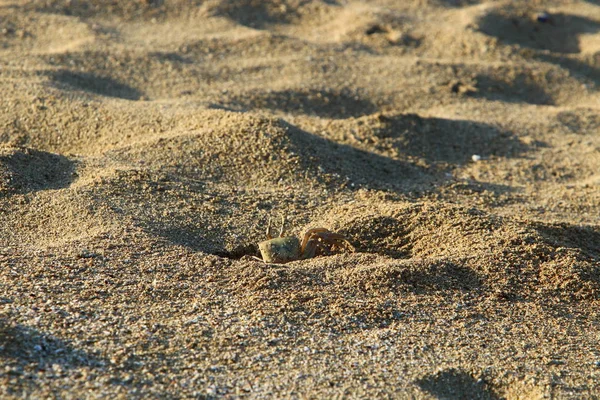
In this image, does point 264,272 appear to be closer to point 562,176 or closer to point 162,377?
point 162,377

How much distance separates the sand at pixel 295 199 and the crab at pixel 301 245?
0.05 meters

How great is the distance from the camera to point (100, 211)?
2.54 metres

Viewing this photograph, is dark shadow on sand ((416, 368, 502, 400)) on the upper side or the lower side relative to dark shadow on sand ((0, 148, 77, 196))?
lower

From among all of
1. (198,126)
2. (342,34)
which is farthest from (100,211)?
(342,34)

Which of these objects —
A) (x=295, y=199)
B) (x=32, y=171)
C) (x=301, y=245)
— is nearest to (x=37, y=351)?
(x=301, y=245)

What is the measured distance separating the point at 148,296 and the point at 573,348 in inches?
46.4

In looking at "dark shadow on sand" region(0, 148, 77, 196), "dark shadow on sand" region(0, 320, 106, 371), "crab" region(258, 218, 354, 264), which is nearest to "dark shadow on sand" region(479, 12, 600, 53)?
"crab" region(258, 218, 354, 264)

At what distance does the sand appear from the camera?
194 cm

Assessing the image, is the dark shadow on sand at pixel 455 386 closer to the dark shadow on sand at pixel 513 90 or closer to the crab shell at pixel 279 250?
the crab shell at pixel 279 250

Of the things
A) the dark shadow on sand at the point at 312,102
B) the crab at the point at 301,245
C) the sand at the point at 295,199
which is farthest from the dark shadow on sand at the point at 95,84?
the crab at the point at 301,245

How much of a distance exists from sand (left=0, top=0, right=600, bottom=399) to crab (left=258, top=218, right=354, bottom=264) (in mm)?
50

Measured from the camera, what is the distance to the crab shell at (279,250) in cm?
241

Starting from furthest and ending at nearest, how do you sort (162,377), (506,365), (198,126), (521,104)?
(521,104) → (198,126) → (506,365) → (162,377)

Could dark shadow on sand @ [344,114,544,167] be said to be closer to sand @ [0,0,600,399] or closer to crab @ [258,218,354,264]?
sand @ [0,0,600,399]
